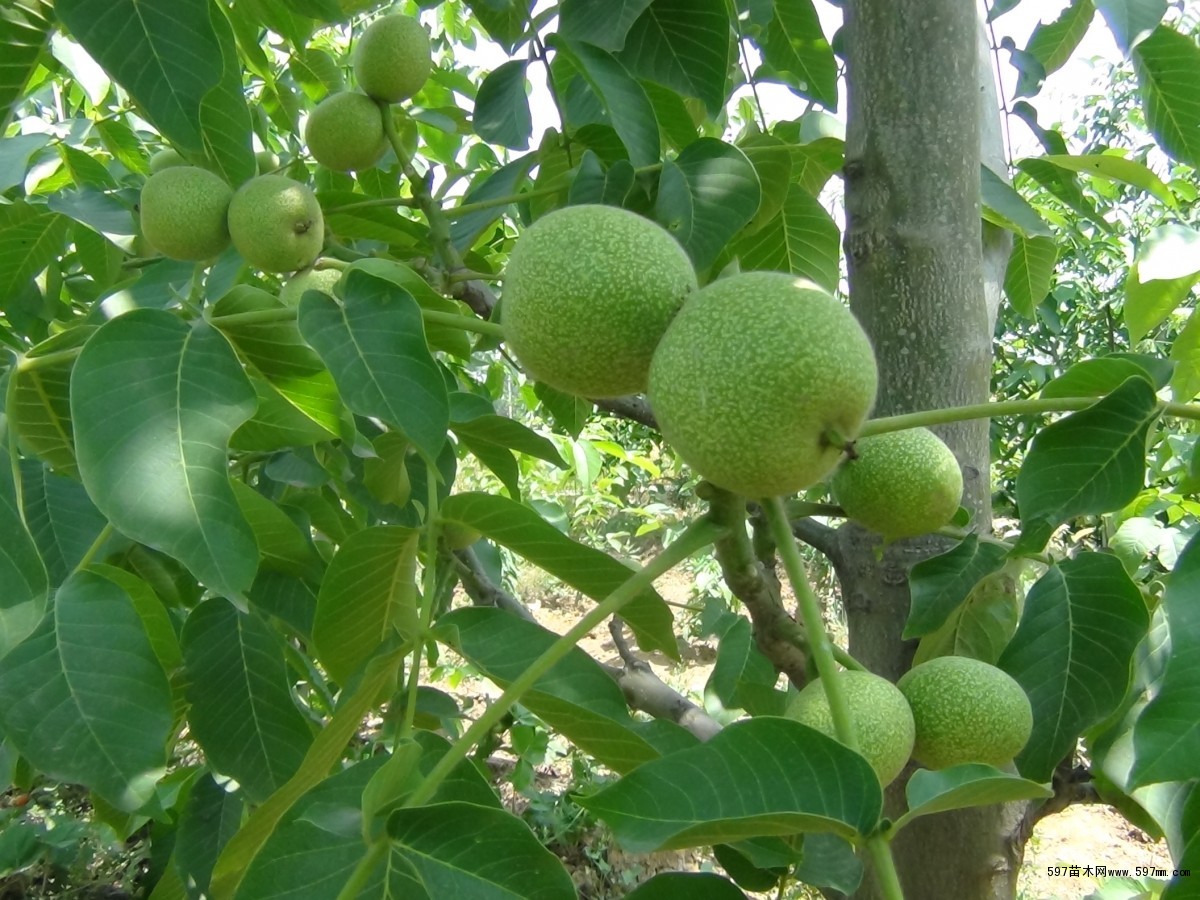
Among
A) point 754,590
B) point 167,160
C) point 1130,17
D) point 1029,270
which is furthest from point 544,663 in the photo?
point 1029,270

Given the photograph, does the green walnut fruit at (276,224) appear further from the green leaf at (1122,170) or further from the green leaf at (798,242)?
the green leaf at (1122,170)

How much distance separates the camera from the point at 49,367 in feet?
2.76

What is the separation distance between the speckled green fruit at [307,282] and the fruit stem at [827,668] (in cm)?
60

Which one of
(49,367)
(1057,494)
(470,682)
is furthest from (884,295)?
(470,682)

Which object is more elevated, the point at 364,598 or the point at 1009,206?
the point at 1009,206

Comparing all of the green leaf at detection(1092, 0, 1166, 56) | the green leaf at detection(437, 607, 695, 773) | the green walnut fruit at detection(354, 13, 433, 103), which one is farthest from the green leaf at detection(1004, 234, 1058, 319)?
the green leaf at detection(437, 607, 695, 773)

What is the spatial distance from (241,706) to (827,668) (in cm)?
63

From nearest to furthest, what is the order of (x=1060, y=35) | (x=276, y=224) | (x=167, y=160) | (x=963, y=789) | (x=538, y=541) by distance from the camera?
(x=963, y=789), (x=538, y=541), (x=276, y=224), (x=167, y=160), (x=1060, y=35)

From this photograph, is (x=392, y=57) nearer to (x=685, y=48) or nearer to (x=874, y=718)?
(x=685, y=48)

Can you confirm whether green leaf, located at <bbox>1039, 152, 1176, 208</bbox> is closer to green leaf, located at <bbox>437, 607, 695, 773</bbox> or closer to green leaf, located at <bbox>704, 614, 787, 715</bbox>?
green leaf, located at <bbox>704, 614, 787, 715</bbox>

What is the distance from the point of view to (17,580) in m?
0.69

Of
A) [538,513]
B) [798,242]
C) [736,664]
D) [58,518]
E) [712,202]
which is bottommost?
[736,664]

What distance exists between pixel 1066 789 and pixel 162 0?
1151mm

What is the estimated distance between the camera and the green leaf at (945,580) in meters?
0.93
